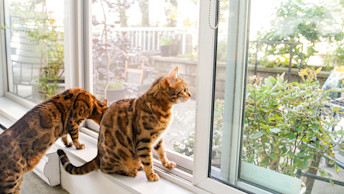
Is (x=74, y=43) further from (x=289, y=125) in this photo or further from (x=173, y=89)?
(x=289, y=125)

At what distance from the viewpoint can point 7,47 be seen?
2.83 m

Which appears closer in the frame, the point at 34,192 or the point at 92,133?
the point at 34,192

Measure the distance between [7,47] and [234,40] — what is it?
2.40 metres

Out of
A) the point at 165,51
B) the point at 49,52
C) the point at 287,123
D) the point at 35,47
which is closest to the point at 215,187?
the point at 287,123

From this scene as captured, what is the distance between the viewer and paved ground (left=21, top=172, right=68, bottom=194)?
1.71m

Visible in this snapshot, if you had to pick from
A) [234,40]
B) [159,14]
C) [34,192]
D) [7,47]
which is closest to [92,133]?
[34,192]

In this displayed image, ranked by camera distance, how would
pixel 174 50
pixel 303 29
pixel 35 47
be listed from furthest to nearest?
pixel 35 47 → pixel 174 50 → pixel 303 29

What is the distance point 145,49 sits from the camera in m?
1.72

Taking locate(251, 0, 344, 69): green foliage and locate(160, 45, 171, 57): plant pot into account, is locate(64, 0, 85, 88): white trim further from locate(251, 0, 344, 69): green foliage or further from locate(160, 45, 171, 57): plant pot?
locate(251, 0, 344, 69): green foliage

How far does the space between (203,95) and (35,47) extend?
5.54ft

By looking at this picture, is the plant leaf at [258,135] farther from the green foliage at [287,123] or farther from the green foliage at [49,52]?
the green foliage at [49,52]

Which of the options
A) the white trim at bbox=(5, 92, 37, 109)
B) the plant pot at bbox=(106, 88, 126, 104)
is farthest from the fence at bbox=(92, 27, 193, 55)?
the white trim at bbox=(5, 92, 37, 109)

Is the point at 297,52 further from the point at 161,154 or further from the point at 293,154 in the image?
the point at 161,154

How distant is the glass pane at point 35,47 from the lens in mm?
2166
